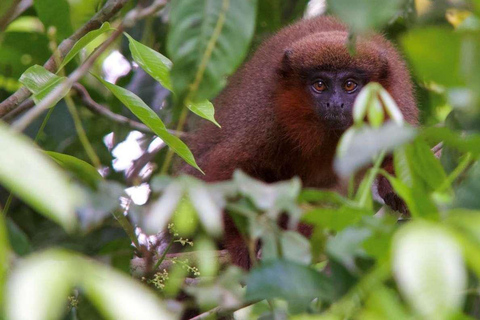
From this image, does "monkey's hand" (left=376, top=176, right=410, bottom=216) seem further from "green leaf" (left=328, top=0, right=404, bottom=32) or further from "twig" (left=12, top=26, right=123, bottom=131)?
"green leaf" (left=328, top=0, right=404, bottom=32)

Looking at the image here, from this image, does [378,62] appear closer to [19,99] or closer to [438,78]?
[19,99]

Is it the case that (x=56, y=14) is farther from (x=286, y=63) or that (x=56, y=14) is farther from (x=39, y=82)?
(x=286, y=63)

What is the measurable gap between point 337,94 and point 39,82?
1.78 metres

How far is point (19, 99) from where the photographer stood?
7.80 ft

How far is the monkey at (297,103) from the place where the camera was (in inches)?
139

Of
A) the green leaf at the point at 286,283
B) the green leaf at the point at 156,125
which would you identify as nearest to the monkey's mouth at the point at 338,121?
the green leaf at the point at 156,125

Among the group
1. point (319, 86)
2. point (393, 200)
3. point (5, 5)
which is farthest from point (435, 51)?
point (319, 86)

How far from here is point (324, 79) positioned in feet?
11.9

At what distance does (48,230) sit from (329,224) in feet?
6.53

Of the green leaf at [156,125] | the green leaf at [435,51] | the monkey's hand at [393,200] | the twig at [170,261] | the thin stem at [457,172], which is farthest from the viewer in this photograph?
the monkey's hand at [393,200]

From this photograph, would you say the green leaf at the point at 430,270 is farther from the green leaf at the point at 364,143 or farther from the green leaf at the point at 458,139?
the green leaf at the point at 458,139

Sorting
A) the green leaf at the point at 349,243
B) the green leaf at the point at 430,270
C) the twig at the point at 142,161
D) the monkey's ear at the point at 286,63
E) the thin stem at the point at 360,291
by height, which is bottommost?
the twig at the point at 142,161

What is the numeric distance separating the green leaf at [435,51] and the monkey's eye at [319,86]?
2.63m

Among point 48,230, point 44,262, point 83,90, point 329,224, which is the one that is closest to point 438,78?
point 329,224
